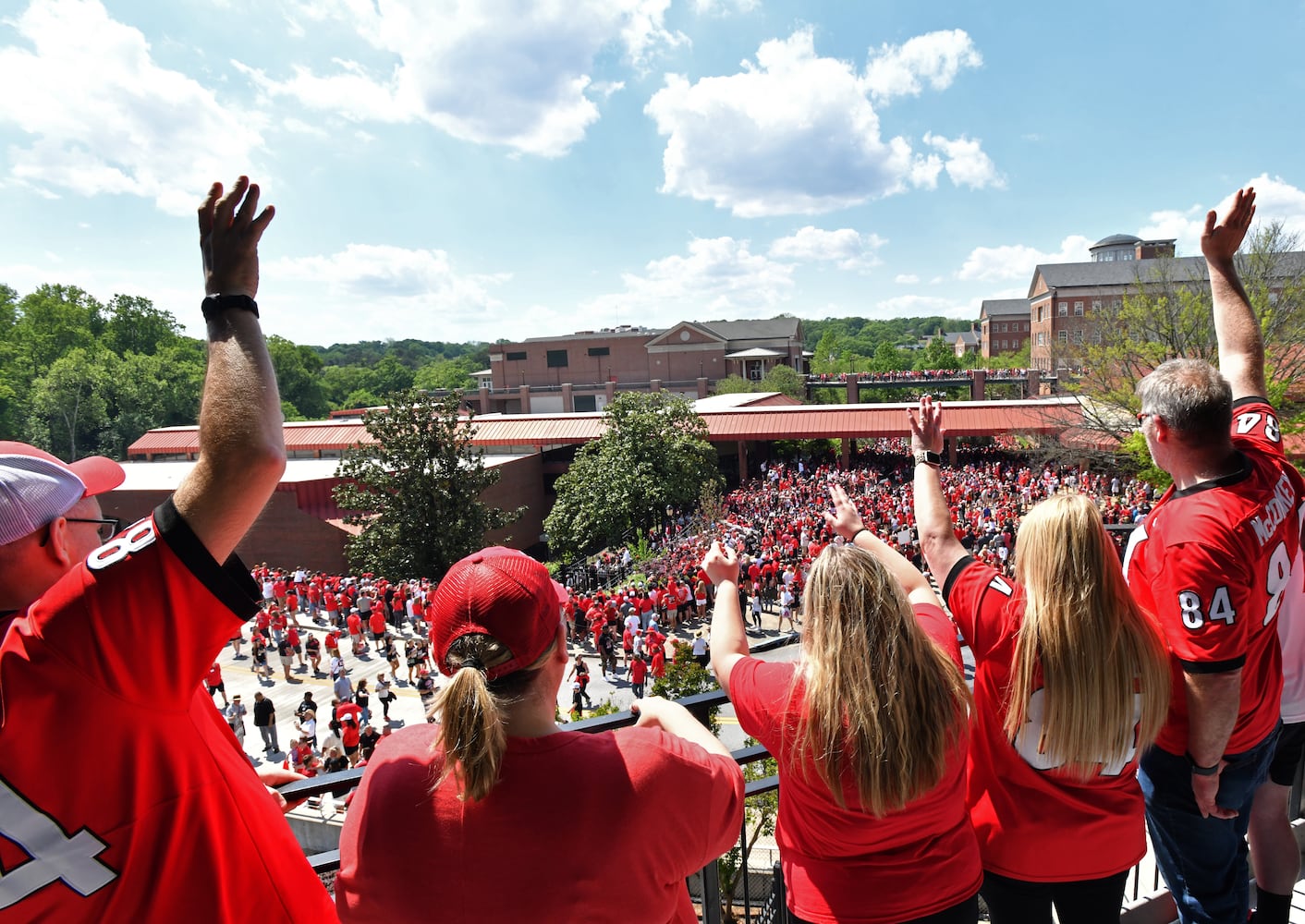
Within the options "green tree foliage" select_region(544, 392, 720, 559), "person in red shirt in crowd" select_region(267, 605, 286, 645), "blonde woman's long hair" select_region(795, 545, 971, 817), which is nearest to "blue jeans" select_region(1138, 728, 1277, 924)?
"blonde woman's long hair" select_region(795, 545, 971, 817)

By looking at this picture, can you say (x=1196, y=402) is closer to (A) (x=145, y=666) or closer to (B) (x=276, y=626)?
(A) (x=145, y=666)

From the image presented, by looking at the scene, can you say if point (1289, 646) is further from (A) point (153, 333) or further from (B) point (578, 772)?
(A) point (153, 333)

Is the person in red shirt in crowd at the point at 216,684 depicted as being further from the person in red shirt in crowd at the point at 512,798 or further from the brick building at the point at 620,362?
the brick building at the point at 620,362

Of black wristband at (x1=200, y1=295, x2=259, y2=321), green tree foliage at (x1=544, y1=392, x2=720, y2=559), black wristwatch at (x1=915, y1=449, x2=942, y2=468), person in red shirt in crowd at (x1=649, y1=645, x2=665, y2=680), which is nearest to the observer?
black wristband at (x1=200, y1=295, x2=259, y2=321)

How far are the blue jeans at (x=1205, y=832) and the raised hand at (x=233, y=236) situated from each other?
299 cm

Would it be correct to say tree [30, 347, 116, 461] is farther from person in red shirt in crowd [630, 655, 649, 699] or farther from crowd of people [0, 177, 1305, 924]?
crowd of people [0, 177, 1305, 924]

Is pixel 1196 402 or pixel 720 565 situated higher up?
pixel 1196 402

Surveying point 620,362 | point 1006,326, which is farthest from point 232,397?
point 1006,326

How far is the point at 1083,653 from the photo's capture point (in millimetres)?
2045

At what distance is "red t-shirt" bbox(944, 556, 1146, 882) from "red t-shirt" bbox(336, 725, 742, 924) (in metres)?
1.08

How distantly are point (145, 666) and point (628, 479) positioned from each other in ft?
82.3

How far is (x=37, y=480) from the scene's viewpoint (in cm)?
133

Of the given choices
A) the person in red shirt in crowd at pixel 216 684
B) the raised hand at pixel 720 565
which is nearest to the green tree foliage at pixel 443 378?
the person in red shirt in crowd at pixel 216 684

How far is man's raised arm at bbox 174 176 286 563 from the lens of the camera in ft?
4.00
